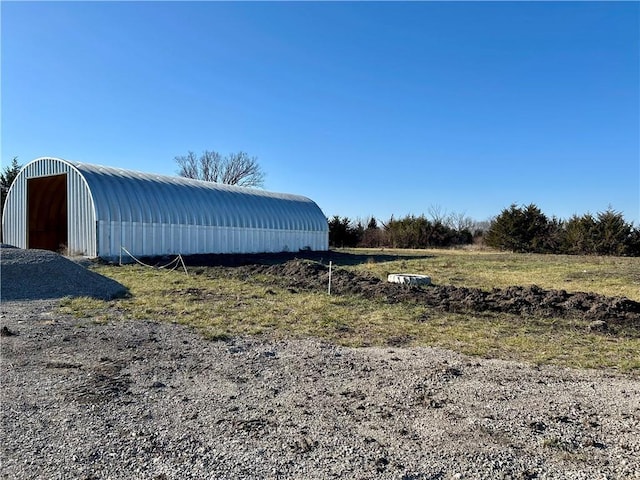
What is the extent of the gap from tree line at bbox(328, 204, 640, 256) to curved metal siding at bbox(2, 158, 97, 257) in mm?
28160

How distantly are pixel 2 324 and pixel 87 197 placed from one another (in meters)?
16.2

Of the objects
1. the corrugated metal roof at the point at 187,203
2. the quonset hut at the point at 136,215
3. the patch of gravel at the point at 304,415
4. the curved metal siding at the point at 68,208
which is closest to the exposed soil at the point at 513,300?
the patch of gravel at the point at 304,415

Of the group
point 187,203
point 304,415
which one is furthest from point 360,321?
point 187,203

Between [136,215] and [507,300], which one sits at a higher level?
[136,215]

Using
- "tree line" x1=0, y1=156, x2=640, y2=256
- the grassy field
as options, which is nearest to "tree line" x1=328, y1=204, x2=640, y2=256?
"tree line" x1=0, y1=156, x2=640, y2=256

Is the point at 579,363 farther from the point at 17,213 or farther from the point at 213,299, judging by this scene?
the point at 17,213

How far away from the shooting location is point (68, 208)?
81.9 ft

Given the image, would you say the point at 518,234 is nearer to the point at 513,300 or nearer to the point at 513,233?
the point at 513,233

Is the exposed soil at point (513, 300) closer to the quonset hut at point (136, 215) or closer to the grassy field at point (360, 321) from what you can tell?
the grassy field at point (360, 321)

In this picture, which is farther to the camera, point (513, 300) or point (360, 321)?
point (513, 300)

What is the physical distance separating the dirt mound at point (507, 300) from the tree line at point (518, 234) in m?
30.0

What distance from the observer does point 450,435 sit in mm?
4145

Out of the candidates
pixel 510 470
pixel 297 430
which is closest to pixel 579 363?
Answer: pixel 510 470

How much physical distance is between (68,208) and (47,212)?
5.78m
